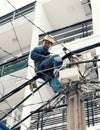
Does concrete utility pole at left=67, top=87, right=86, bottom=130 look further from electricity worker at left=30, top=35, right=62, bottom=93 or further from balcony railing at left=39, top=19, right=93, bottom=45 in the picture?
balcony railing at left=39, top=19, right=93, bottom=45

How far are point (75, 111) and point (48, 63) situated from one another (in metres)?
1.62

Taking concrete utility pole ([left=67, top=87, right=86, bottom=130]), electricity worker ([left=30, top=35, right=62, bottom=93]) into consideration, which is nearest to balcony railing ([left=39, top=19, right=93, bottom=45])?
electricity worker ([left=30, top=35, right=62, bottom=93])

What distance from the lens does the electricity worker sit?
23.4 feet

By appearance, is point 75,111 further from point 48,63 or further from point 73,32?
point 73,32

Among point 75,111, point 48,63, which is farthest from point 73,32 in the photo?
point 75,111

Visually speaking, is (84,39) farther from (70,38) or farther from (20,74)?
(20,74)

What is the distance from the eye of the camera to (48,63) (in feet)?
24.8

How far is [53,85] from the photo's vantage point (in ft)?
23.4

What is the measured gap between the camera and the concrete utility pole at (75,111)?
6.07m

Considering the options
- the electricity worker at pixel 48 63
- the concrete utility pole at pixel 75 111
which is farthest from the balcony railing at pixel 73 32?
the concrete utility pole at pixel 75 111

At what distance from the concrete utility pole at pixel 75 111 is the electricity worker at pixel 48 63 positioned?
1.74 feet

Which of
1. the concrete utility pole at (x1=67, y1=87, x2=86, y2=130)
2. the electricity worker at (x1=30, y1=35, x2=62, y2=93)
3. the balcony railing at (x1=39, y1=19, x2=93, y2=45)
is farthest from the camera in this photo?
the balcony railing at (x1=39, y1=19, x2=93, y2=45)

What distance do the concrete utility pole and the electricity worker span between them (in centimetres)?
53

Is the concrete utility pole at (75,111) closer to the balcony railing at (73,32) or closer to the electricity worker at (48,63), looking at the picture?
the electricity worker at (48,63)
